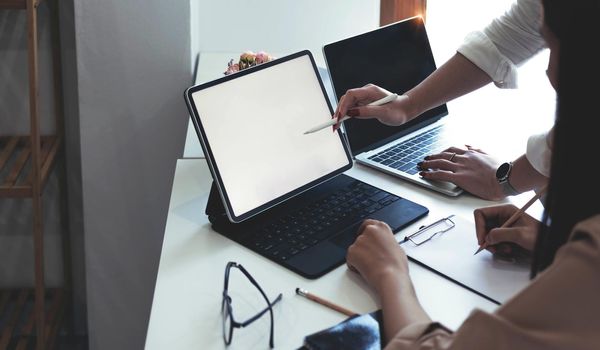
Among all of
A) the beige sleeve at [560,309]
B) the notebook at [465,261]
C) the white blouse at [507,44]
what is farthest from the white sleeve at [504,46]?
the beige sleeve at [560,309]

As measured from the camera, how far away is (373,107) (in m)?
1.53

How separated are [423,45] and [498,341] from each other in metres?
1.17

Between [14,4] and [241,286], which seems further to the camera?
[14,4]

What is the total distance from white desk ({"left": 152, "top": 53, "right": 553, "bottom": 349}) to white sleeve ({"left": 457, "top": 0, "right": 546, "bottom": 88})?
282 mm

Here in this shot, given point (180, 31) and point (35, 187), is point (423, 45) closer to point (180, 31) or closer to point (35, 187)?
point (180, 31)

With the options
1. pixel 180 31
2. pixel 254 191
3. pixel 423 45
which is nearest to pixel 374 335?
pixel 254 191

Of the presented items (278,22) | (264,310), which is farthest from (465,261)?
(278,22)

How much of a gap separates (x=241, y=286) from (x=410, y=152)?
61cm

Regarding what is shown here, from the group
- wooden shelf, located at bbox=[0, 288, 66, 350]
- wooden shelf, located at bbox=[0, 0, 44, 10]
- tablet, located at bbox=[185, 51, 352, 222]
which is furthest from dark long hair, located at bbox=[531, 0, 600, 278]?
wooden shelf, located at bbox=[0, 288, 66, 350]

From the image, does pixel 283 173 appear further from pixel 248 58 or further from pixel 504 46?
pixel 504 46

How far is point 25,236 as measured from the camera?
2236 mm

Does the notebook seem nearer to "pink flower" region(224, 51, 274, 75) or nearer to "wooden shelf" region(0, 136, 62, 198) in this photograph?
"pink flower" region(224, 51, 274, 75)

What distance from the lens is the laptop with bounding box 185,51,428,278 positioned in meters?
1.31

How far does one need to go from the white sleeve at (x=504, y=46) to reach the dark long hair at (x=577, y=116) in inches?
31.7
